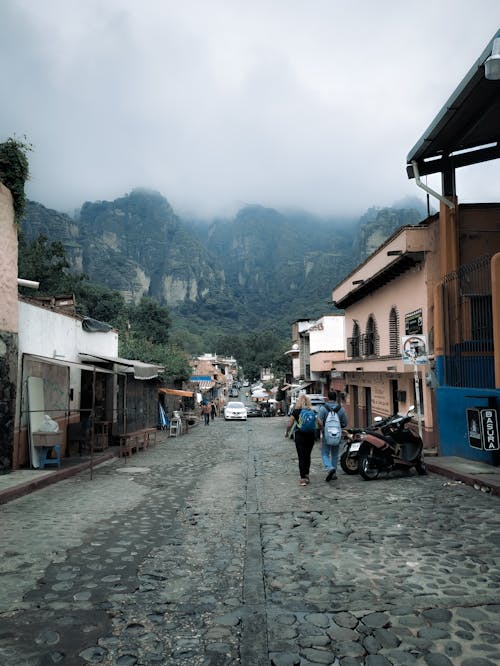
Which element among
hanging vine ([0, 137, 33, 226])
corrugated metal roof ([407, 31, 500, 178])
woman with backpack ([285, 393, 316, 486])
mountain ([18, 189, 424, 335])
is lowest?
woman with backpack ([285, 393, 316, 486])

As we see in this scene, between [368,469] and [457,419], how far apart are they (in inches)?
102

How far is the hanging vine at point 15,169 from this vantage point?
10.1 m

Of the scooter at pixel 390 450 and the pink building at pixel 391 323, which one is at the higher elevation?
the pink building at pixel 391 323

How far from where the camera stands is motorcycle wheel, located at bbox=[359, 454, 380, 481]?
9.30m

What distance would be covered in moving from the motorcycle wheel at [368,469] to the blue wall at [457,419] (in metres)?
2.19

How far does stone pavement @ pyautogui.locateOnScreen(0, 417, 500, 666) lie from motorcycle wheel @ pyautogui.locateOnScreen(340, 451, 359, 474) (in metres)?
1.82

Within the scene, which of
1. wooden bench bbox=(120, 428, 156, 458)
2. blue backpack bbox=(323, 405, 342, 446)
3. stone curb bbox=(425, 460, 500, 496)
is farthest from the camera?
wooden bench bbox=(120, 428, 156, 458)

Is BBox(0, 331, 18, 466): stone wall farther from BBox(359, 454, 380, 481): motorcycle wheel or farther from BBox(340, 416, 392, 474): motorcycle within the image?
BBox(359, 454, 380, 481): motorcycle wheel

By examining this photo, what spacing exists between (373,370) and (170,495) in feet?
33.8

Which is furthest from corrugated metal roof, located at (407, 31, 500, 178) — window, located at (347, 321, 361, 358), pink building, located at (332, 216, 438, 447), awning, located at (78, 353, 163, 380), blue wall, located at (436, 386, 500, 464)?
awning, located at (78, 353, 163, 380)

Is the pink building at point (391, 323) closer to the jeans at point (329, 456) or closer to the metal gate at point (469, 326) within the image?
the metal gate at point (469, 326)

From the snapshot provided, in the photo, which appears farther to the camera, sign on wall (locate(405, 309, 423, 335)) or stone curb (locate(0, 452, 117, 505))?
sign on wall (locate(405, 309, 423, 335))

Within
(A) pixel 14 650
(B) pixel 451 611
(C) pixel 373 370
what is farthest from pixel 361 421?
(A) pixel 14 650

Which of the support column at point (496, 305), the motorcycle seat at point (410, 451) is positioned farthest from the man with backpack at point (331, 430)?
the support column at point (496, 305)
